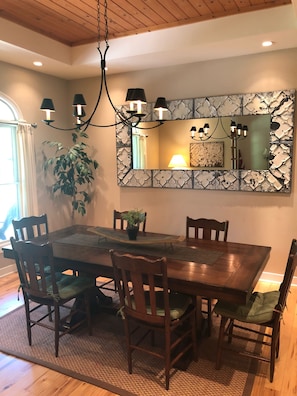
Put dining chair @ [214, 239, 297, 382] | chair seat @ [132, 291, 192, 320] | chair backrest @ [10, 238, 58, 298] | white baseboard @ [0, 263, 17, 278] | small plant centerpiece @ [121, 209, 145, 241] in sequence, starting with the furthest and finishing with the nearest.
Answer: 1. white baseboard @ [0, 263, 17, 278]
2. small plant centerpiece @ [121, 209, 145, 241]
3. chair backrest @ [10, 238, 58, 298]
4. chair seat @ [132, 291, 192, 320]
5. dining chair @ [214, 239, 297, 382]

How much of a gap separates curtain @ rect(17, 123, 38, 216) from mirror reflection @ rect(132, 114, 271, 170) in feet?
4.79

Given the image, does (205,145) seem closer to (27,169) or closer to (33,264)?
(27,169)

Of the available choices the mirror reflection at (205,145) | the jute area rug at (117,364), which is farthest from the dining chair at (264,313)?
the mirror reflection at (205,145)

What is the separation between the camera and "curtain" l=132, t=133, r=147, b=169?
466cm

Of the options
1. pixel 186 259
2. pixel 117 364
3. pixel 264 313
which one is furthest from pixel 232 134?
pixel 117 364

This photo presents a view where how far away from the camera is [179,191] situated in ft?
14.7

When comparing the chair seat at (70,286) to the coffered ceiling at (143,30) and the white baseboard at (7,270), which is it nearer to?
the white baseboard at (7,270)

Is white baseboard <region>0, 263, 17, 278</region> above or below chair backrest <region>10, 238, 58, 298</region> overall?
below

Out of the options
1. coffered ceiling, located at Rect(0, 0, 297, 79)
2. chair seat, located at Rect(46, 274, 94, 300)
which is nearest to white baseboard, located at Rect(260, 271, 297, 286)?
chair seat, located at Rect(46, 274, 94, 300)

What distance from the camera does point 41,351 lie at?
2.65 meters

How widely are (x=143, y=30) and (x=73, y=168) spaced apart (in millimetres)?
2086

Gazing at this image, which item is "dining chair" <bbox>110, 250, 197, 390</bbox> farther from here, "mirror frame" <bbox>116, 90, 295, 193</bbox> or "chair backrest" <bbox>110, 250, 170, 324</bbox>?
"mirror frame" <bbox>116, 90, 295, 193</bbox>

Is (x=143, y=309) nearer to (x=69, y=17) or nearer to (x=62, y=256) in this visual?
(x=62, y=256)

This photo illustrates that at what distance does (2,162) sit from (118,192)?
168cm
